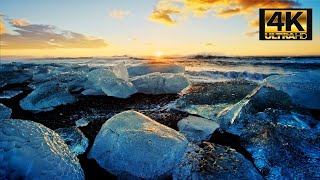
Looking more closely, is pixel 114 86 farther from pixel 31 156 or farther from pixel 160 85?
pixel 31 156

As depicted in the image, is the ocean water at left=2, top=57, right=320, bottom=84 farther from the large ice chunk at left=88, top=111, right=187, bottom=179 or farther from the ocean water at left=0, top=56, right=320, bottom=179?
the large ice chunk at left=88, top=111, right=187, bottom=179

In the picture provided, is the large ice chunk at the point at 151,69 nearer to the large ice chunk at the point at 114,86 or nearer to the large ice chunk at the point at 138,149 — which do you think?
the large ice chunk at the point at 114,86

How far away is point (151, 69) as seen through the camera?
6.35 m

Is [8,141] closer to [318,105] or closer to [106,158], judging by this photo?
[106,158]

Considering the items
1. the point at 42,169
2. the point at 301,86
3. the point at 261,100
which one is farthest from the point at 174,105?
the point at 42,169

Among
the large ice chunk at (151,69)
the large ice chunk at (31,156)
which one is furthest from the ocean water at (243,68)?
the large ice chunk at (31,156)

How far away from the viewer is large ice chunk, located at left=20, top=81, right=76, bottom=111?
9.55ft

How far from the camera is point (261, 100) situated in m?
2.40

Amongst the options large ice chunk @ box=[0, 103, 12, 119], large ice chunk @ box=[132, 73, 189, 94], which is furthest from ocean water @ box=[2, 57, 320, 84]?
large ice chunk @ box=[0, 103, 12, 119]

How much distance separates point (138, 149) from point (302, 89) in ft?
7.08

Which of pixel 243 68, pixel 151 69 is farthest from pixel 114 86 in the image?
pixel 243 68

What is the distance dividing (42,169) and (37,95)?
2183mm

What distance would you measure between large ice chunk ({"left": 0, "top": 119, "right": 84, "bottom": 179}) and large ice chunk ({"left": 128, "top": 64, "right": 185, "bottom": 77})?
4.96 m

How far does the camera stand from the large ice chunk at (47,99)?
2912 millimetres
